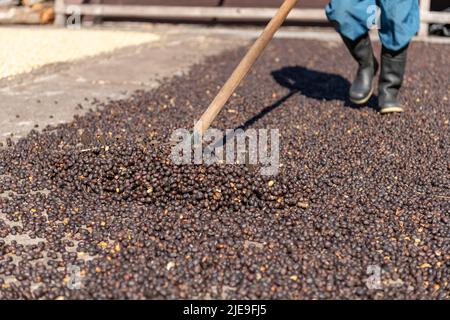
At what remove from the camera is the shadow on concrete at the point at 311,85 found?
20.9 ft

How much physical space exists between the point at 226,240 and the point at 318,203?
0.76 meters

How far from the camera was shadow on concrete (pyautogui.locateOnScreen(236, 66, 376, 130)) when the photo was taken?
6363 millimetres

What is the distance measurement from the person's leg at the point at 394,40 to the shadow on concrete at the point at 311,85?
33 centimetres

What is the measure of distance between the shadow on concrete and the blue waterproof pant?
2.55 feet

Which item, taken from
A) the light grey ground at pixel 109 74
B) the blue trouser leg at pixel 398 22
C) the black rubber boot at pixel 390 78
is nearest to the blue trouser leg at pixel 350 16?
the blue trouser leg at pixel 398 22

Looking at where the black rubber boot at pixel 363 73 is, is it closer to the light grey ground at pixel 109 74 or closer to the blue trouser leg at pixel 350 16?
the blue trouser leg at pixel 350 16

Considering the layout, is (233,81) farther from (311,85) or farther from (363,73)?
(311,85)

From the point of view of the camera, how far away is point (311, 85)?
7.22 meters

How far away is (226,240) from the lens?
3574mm

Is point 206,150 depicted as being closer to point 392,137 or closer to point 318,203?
point 318,203

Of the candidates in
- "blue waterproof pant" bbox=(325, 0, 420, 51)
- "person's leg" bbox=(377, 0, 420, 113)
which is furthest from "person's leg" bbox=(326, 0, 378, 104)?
"person's leg" bbox=(377, 0, 420, 113)

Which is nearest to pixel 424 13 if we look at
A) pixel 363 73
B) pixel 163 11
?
pixel 163 11

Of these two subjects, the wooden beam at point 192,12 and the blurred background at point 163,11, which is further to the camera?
the blurred background at point 163,11
